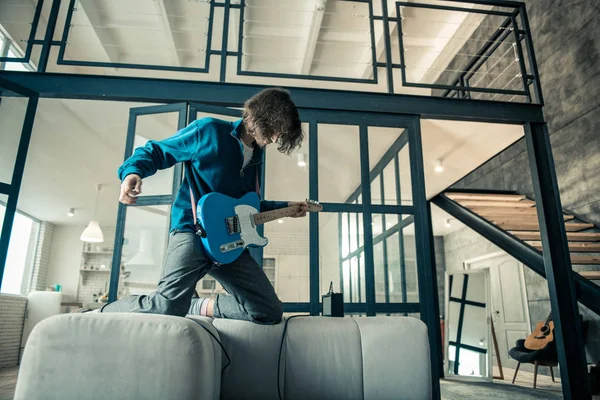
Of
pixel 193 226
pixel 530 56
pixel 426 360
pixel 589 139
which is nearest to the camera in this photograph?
pixel 426 360

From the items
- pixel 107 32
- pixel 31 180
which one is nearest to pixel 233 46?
pixel 107 32

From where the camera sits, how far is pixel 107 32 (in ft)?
14.6

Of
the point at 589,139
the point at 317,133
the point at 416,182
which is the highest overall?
the point at 589,139

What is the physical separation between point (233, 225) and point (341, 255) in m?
1.64

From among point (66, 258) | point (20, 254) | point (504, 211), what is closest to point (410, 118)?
point (504, 211)

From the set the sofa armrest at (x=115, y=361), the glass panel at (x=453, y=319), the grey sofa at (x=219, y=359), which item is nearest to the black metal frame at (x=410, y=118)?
the grey sofa at (x=219, y=359)

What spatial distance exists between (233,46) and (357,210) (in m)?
2.97

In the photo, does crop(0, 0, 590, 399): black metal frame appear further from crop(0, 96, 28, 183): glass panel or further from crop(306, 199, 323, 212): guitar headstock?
crop(306, 199, 323, 212): guitar headstock

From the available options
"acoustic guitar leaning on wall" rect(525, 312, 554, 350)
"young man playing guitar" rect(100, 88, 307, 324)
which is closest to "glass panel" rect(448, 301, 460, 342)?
"acoustic guitar leaning on wall" rect(525, 312, 554, 350)

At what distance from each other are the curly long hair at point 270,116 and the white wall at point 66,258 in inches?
316

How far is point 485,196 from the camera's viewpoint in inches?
210

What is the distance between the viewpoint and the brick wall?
18.6 feet

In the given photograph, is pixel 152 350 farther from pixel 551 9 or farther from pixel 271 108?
pixel 551 9

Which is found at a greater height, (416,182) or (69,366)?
A: (416,182)
